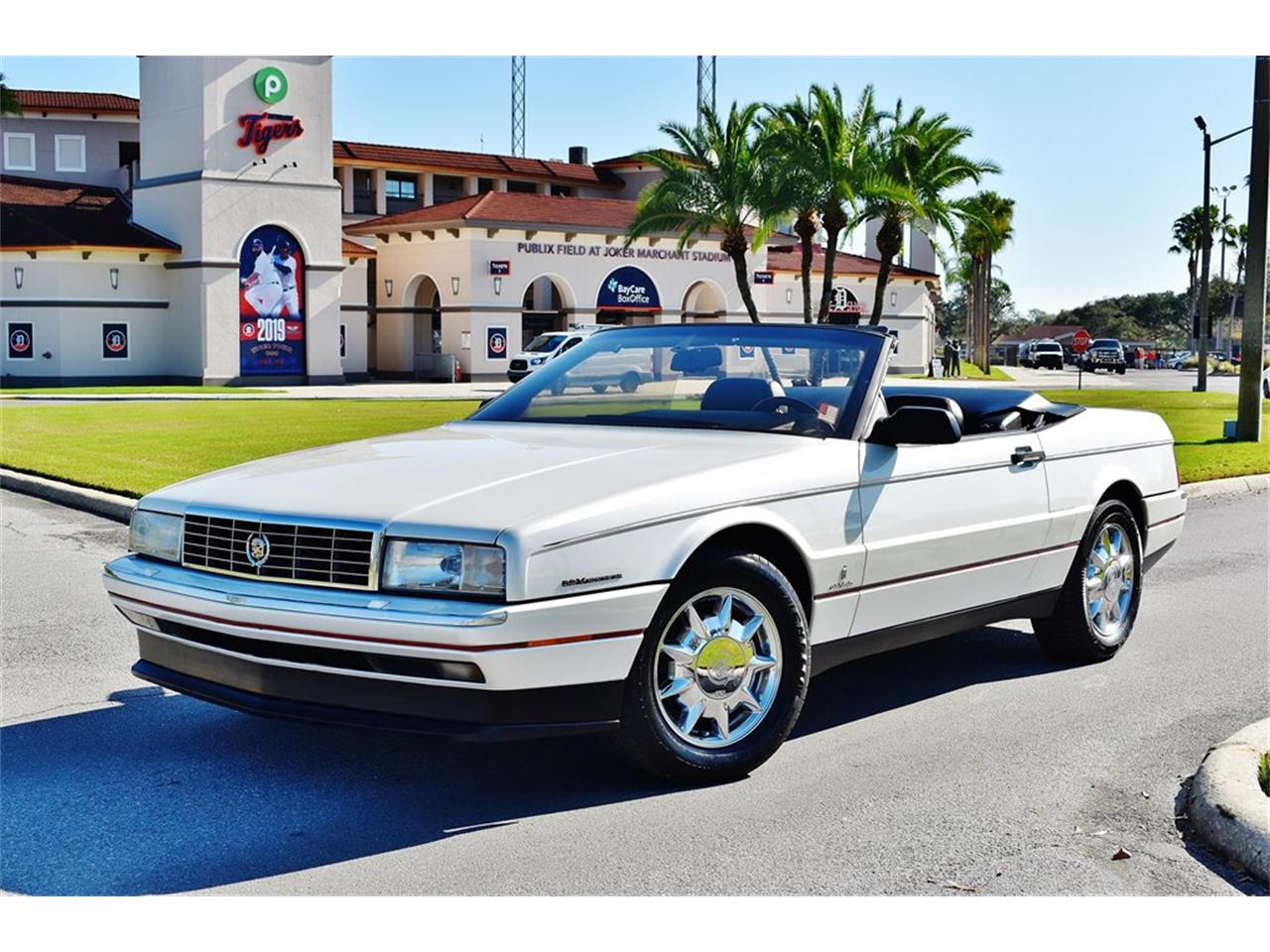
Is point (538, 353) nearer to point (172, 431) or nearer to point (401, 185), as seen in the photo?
point (401, 185)

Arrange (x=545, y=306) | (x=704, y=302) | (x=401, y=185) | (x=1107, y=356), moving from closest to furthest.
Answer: (x=545, y=306) < (x=704, y=302) < (x=401, y=185) < (x=1107, y=356)

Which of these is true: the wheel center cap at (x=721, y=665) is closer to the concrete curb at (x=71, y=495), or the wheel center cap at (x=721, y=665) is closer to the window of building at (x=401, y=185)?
the concrete curb at (x=71, y=495)

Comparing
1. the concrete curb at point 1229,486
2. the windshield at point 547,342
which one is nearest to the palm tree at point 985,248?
the windshield at point 547,342

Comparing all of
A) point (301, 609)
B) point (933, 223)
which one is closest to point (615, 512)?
point (301, 609)

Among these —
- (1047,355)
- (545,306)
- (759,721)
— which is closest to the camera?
(759,721)

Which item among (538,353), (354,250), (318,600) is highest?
(354,250)

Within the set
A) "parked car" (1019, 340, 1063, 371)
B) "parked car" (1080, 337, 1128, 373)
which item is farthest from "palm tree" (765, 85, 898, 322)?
"parked car" (1019, 340, 1063, 371)

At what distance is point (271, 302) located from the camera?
146 feet

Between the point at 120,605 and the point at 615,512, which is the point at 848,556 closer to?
the point at 615,512

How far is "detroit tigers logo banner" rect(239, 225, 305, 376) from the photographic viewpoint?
144 ft

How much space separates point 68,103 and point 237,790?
53025 millimetres

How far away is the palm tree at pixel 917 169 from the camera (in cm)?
4122

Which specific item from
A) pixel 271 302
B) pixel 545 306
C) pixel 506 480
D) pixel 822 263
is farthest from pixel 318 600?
pixel 822 263

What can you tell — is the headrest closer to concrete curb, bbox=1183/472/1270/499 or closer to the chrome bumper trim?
the chrome bumper trim
